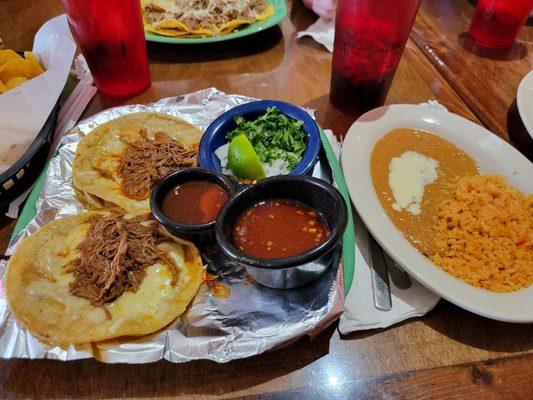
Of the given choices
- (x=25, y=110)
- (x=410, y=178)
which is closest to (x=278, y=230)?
(x=410, y=178)

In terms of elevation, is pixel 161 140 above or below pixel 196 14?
below

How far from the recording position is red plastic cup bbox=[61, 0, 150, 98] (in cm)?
207

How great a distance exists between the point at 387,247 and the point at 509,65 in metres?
2.09

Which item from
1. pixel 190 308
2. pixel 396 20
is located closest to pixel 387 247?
pixel 190 308

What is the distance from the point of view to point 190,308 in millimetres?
1461

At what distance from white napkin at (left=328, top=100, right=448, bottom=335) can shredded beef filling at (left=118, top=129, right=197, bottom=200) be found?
1.00m

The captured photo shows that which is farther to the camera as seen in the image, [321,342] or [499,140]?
[499,140]

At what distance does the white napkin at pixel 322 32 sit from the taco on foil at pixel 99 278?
192cm

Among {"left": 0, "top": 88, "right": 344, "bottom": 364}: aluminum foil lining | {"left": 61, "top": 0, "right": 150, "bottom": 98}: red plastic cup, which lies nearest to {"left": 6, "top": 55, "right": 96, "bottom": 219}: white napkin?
{"left": 61, "top": 0, "right": 150, "bottom": 98}: red plastic cup

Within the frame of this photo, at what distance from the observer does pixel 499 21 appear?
9.29 feet

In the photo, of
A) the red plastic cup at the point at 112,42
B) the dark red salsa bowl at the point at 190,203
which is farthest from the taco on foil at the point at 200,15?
the dark red salsa bowl at the point at 190,203

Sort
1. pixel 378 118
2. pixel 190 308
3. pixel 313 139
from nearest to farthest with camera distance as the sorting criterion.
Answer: pixel 190 308 < pixel 313 139 < pixel 378 118

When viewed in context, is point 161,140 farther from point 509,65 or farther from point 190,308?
point 509,65

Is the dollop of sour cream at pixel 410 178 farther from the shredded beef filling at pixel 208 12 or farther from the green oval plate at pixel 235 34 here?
the shredded beef filling at pixel 208 12
